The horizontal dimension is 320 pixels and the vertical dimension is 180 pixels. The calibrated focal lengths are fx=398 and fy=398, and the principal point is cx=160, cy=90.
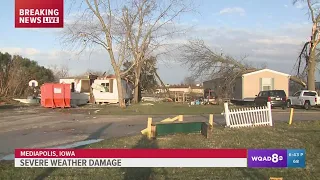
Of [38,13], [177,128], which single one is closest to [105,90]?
[177,128]

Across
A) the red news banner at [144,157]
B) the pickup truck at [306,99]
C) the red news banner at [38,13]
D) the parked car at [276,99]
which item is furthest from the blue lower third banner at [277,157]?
the pickup truck at [306,99]

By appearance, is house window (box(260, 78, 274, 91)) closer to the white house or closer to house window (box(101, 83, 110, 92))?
the white house

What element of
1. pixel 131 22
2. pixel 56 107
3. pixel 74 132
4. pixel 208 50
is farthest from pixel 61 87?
pixel 208 50

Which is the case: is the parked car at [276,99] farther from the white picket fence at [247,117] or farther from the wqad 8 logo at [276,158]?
the wqad 8 logo at [276,158]

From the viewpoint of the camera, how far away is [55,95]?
32.9 m

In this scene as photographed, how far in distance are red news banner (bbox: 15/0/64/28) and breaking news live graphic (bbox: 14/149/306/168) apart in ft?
5.39

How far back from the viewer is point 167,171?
24.2ft

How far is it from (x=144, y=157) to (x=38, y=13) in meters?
2.28

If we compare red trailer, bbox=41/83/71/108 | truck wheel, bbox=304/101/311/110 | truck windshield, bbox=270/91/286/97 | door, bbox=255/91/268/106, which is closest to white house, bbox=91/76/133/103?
red trailer, bbox=41/83/71/108

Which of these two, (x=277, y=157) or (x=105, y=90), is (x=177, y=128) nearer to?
(x=277, y=157)

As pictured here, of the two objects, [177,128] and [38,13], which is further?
[177,128]

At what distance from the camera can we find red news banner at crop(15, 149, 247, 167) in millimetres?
4770

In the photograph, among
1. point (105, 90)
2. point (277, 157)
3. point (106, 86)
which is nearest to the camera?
point (277, 157)

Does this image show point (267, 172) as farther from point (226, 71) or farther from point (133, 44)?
point (226, 71)
